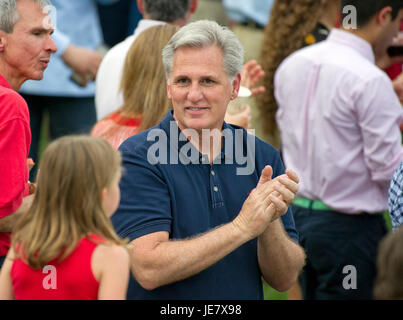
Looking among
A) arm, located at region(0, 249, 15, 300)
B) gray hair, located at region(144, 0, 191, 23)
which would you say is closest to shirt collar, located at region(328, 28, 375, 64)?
gray hair, located at region(144, 0, 191, 23)

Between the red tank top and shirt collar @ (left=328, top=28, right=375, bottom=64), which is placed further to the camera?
shirt collar @ (left=328, top=28, right=375, bottom=64)

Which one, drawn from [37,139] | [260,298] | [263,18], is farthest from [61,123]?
[260,298]

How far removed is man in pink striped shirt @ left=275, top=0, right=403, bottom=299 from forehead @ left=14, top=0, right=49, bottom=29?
174 cm

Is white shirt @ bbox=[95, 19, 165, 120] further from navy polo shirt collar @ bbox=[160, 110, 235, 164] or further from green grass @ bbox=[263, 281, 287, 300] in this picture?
green grass @ bbox=[263, 281, 287, 300]

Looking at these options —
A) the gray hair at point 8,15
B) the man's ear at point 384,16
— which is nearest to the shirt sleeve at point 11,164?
the gray hair at point 8,15

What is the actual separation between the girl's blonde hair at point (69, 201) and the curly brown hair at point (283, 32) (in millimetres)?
2967

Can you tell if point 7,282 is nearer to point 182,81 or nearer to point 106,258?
point 106,258

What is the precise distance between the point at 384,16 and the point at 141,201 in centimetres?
214

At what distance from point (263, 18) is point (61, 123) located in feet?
6.69

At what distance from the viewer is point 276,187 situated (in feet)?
8.81

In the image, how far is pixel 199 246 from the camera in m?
2.64

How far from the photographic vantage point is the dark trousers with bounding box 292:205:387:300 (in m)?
4.12

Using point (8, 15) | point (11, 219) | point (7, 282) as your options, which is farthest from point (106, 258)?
point (8, 15)

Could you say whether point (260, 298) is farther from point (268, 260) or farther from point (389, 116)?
point (389, 116)
